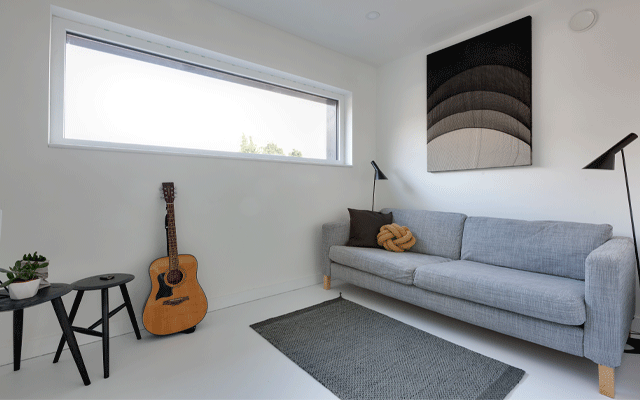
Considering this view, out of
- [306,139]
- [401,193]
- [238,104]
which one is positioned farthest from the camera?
[401,193]

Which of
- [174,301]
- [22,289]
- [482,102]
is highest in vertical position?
[482,102]

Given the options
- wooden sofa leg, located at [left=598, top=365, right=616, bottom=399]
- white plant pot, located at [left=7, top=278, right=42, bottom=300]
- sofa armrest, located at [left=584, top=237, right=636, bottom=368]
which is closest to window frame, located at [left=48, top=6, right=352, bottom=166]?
white plant pot, located at [left=7, top=278, right=42, bottom=300]

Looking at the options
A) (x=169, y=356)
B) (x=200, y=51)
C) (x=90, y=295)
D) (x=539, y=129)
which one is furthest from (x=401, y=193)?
(x=90, y=295)

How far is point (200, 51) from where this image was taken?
8.41ft

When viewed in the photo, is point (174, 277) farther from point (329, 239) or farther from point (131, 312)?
Answer: point (329, 239)

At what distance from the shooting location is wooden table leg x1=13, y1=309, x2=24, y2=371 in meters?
1.62

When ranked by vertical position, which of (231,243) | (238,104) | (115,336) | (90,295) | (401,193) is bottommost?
(115,336)

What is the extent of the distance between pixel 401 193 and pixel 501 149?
1154 mm

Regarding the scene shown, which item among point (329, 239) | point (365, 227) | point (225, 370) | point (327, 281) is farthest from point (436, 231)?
point (225, 370)

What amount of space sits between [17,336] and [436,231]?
9.61ft

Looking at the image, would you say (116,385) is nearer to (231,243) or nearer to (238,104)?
(231,243)

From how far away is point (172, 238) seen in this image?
7.19 ft

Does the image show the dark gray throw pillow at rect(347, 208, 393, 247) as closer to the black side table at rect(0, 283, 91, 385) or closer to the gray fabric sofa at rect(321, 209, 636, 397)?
the gray fabric sofa at rect(321, 209, 636, 397)

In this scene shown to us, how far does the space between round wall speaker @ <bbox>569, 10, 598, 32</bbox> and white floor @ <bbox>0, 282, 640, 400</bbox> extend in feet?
7.43
